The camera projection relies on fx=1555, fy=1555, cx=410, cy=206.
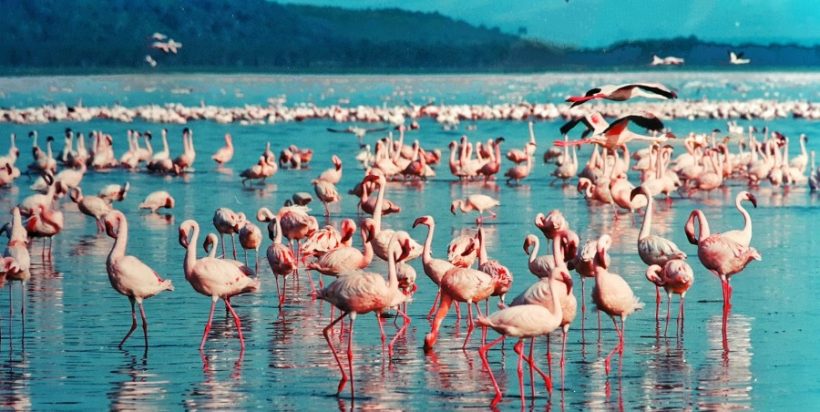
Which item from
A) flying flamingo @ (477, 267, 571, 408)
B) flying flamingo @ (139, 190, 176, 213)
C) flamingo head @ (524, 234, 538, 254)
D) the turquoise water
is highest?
flamingo head @ (524, 234, 538, 254)

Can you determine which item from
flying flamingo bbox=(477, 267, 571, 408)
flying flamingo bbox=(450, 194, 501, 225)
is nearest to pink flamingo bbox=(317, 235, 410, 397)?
flying flamingo bbox=(477, 267, 571, 408)

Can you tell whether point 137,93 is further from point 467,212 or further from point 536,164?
point 467,212

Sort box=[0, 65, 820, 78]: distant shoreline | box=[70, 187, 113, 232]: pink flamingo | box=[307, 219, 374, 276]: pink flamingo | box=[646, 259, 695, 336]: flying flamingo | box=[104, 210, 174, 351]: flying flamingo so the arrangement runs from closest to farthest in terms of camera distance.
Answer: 1. box=[104, 210, 174, 351]: flying flamingo
2. box=[646, 259, 695, 336]: flying flamingo
3. box=[307, 219, 374, 276]: pink flamingo
4. box=[70, 187, 113, 232]: pink flamingo
5. box=[0, 65, 820, 78]: distant shoreline

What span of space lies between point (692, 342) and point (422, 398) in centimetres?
248

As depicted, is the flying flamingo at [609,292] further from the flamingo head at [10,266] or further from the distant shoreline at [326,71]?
the distant shoreline at [326,71]

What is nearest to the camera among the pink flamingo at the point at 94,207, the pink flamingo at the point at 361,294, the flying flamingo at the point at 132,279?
the pink flamingo at the point at 361,294

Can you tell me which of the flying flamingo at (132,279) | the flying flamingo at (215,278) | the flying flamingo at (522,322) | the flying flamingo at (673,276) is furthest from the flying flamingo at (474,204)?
the flying flamingo at (522,322)

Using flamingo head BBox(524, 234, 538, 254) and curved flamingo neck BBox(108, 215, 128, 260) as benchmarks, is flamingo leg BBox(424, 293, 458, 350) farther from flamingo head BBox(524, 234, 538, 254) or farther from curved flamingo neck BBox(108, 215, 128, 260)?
curved flamingo neck BBox(108, 215, 128, 260)

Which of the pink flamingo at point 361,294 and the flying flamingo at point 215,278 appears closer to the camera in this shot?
the pink flamingo at point 361,294

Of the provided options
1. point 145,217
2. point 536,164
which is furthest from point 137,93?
point 145,217

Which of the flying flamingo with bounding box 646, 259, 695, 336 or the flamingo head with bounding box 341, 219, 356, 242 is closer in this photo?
the flying flamingo with bounding box 646, 259, 695, 336

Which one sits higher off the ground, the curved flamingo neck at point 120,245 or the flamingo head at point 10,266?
the curved flamingo neck at point 120,245

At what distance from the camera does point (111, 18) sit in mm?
119812

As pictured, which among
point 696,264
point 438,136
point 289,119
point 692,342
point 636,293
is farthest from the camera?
point 289,119
